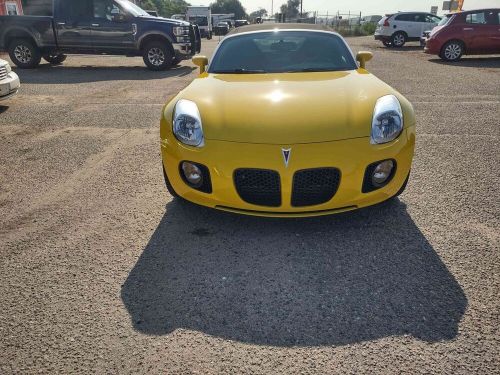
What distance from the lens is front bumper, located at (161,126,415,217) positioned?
248 cm

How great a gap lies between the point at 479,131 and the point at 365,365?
4.61 metres

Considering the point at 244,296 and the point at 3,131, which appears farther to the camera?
the point at 3,131

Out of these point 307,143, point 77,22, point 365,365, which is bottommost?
point 365,365

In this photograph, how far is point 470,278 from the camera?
2.31 metres

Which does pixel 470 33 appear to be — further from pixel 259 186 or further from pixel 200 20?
pixel 200 20

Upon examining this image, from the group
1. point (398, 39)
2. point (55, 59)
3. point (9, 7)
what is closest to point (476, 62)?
point (398, 39)

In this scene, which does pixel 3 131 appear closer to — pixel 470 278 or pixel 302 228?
pixel 302 228

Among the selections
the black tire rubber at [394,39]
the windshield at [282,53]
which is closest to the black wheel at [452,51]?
the black tire rubber at [394,39]

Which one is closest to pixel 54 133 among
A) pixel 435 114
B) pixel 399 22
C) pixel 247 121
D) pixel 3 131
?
pixel 3 131

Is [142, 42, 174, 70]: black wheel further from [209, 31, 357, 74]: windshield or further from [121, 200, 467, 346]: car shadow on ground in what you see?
[121, 200, 467, 346]: car shadow on ground

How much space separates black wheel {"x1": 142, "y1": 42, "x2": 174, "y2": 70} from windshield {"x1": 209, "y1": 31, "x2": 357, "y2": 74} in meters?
7.29

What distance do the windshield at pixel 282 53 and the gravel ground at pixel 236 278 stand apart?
4.40ft

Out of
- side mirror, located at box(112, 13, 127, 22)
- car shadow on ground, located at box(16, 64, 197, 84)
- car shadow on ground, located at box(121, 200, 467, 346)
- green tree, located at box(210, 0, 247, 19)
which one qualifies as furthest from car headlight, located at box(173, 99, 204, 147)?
green tree, located at box(210, 0, 247, 19)

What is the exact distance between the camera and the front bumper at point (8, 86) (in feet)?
20.4
